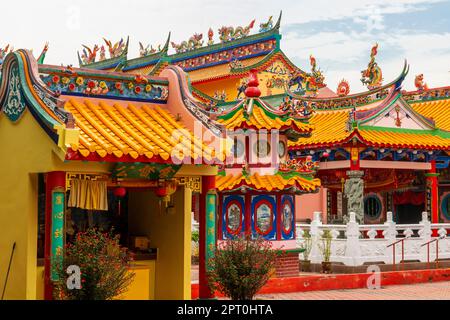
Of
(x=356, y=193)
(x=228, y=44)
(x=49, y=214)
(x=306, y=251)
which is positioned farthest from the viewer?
(x=228, y=44)

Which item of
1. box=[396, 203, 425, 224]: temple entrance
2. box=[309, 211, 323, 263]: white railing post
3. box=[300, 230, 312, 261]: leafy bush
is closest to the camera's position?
box=[309, 211, 323, 263]: white railing post

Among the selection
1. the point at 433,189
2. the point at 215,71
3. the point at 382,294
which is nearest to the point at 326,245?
the point at 382,294

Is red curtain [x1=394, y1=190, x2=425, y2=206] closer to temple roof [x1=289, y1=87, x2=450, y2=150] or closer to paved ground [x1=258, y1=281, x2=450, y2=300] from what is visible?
temple roof [x1=289, y1=87, x2=450, y2=150]

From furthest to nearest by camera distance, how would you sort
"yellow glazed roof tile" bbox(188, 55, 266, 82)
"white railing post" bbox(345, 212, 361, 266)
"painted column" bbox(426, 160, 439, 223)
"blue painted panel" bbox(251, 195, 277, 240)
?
"yellow glazed roof tile" bbox(188, 55, 266, 82), "painted column" bbox(426, 160, 439, 223), "white railing post" bbox(345, 212, 361, 266), "blue painted panel" bbox(251, 195, 277, 240)

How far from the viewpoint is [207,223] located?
13289 millimetres

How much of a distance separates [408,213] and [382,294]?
48.3 ft

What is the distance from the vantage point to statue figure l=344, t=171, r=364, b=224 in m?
25.6

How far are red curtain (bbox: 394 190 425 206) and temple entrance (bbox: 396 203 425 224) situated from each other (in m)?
0.43

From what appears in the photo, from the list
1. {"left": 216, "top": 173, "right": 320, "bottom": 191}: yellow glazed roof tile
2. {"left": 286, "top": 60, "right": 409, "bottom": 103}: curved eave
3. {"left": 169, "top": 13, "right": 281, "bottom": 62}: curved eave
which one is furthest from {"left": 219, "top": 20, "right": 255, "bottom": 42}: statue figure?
{"left": 216, "top": 173, "right": 320, "bottom": 191}: yellow glazed roof tile

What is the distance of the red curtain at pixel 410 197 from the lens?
31734 mm

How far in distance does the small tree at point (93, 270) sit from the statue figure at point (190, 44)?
86.7ft

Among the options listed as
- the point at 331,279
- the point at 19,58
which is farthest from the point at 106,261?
the point at 331,279

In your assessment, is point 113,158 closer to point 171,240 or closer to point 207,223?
point 207,223

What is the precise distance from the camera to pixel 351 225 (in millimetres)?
22547
